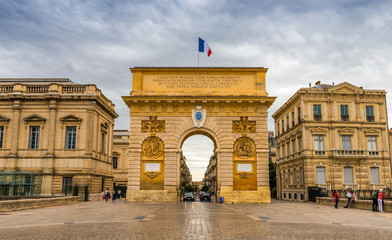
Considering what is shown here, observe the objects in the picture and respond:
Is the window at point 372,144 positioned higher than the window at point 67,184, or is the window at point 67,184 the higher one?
the window at point 372,144

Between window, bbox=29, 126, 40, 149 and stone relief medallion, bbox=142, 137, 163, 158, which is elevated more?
window, bbox=29, 126, 40, 149

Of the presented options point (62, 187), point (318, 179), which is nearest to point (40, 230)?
point (62, 187)

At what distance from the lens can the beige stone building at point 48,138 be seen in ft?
120


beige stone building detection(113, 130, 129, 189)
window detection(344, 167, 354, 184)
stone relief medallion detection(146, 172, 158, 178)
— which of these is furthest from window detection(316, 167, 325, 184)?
beige stone building detection(113, 130, 129, 189)

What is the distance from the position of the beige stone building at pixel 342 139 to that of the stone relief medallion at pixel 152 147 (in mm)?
17223

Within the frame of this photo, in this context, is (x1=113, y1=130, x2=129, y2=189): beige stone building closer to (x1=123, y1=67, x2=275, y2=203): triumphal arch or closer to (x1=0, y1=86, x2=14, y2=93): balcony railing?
(x1=0, y1=86, x2=14, y2=93): balcony railing

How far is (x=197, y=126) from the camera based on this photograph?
31156mm

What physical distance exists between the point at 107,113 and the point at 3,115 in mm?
11384

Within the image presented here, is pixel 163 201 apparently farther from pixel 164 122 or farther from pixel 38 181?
pixel 38 181

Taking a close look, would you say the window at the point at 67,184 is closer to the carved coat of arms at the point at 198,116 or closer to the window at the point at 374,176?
the carved coat of arms at the point at 198,116

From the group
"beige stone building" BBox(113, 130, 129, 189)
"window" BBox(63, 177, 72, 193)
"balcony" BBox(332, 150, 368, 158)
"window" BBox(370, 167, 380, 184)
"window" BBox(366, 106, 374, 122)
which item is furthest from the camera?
"beige stone building" BBox(113, 130, 129, 189)

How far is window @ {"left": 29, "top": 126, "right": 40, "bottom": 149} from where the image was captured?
37984 mm

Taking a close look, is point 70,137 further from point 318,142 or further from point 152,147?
point 318,142

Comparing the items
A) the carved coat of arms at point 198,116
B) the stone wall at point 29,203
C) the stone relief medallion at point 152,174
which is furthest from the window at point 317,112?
the stone wall at point 29,203
